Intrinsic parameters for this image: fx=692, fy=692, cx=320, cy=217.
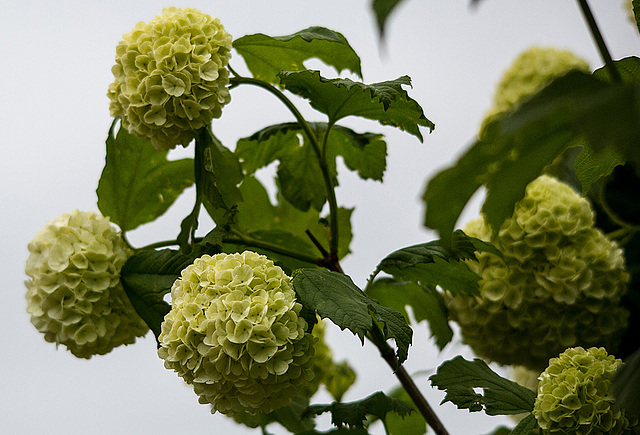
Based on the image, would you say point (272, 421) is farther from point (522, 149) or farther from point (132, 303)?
point (522, 149)

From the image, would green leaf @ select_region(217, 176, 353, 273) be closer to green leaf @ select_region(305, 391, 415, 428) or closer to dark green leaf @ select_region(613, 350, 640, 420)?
green leaf @ select_region(305, 391, 415, 428)

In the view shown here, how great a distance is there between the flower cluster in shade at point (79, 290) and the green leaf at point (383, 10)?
447 mm

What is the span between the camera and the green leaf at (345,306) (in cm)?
50

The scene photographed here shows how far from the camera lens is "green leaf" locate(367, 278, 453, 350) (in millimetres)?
755

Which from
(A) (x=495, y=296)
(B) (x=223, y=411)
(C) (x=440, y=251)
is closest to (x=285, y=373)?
(B) (x=223, y=411)

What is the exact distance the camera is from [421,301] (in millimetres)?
761

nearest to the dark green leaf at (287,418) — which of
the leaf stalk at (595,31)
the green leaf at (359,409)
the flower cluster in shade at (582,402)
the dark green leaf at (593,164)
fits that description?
the green leaf at (359,409)

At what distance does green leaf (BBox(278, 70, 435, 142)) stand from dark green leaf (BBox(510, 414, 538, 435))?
27 cm

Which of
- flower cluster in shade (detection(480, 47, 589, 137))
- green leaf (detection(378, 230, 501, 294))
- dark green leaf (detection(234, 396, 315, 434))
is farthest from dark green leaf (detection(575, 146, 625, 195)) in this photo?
flower cluster in shade (detection(480, 47, 589, 137))

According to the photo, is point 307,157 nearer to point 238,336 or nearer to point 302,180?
point 302,180

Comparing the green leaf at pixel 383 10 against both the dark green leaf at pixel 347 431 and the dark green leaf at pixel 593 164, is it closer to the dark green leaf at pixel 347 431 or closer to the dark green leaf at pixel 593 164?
the dark green leaf at pixel 593 164

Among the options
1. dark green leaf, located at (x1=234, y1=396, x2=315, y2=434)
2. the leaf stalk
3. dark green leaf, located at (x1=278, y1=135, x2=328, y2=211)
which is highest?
dark green leaf, located at (x1=278, y1=135, x2=328, y2=211)

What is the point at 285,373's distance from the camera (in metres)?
0.53

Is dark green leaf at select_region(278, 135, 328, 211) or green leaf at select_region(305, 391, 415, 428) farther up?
dark green leaf at select_region(278, 135, 328, 211)
